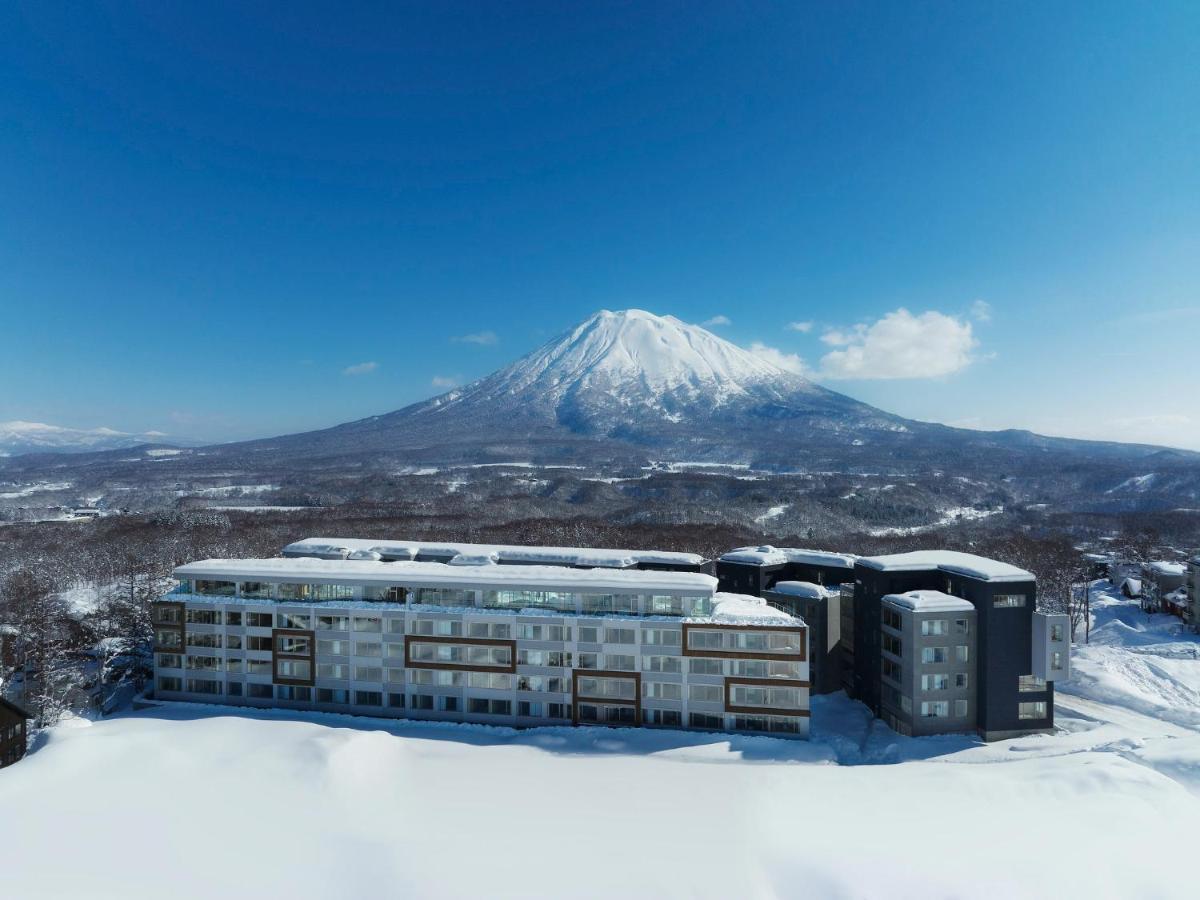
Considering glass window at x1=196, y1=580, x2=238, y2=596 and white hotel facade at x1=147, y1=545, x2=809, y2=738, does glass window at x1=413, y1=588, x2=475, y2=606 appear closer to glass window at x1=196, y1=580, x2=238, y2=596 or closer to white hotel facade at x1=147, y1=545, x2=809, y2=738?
white hotel facade at x1=147, y1=545, x2=809, y2=738

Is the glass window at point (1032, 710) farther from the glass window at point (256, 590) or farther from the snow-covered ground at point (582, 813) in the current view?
the glass window at point (256, 590)

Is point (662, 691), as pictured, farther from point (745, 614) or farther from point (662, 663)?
point (745, 614)

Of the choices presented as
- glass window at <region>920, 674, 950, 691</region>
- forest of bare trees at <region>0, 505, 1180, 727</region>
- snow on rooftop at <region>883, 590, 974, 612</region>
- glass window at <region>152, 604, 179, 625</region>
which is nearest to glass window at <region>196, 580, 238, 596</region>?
glass window at <region>152, 604, 179, 625</region>

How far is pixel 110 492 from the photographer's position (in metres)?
130

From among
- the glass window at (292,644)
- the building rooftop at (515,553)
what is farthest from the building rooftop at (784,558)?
the glass window at (292,644)

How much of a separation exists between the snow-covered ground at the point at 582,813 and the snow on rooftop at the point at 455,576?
605cm

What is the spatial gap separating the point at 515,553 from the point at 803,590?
1621cm

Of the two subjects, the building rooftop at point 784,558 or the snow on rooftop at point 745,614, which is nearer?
the snow on rooftop at point 745,614

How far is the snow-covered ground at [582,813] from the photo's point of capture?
15.9m

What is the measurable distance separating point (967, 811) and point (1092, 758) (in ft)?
24.8

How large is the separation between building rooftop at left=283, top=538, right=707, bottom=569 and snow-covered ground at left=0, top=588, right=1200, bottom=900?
10.4m

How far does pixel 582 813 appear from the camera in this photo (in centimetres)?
1952

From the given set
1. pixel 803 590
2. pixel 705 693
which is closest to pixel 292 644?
pixel 705 693

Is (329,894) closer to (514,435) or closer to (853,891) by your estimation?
(853,891)
